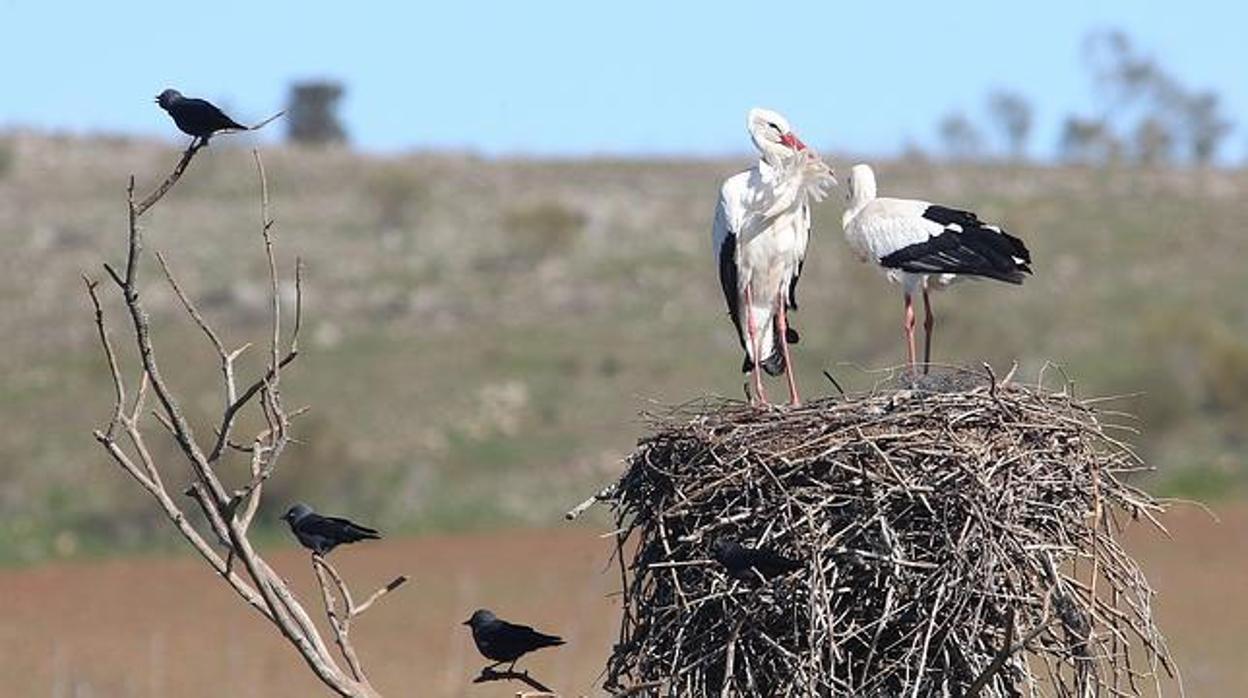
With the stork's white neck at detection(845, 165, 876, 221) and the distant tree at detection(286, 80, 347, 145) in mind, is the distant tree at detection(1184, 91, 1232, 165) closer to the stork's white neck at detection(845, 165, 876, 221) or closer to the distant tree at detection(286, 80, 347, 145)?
the distant tree at detection(286, 80, 347, 145)

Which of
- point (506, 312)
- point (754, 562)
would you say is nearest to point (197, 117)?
point (754, 562)

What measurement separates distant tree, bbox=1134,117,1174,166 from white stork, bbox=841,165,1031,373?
54899 mm

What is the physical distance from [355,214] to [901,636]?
1704 inches

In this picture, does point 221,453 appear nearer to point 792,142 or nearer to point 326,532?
point 326,532

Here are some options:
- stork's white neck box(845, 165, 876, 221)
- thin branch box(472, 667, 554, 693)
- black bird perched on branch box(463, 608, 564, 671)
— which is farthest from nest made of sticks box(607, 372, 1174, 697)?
stork's white neck box(845, 165, 876, 221)

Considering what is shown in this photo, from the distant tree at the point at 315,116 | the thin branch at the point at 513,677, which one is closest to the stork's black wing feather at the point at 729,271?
the thin branch at the point at 513,677

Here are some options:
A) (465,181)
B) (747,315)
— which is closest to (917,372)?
(747,315)

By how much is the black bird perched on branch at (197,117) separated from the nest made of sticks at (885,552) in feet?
6.54

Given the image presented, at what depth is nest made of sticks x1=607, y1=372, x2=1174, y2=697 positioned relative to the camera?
727 centimetres

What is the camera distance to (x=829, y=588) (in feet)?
24.0

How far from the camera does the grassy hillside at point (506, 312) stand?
3331cm

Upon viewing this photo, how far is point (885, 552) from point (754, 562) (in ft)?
1.52

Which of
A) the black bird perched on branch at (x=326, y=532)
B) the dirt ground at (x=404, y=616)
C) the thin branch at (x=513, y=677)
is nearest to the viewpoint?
the thin branch at (x=513, y=677)

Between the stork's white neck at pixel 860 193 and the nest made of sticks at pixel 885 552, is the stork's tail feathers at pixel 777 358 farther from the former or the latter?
the nest made of sticks at pixel 885 552
